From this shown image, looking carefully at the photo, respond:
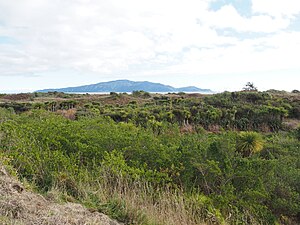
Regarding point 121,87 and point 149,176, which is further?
point 121,87

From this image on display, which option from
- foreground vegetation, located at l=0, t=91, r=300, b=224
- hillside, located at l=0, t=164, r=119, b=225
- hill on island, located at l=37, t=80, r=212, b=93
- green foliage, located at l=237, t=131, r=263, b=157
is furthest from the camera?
hill on island, located at l=37, t=80, r=212, b=93

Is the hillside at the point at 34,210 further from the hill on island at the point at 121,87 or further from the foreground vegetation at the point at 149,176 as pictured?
the hill on island at the point at 121,87

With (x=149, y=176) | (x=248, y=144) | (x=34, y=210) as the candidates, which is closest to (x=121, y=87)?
(x=248, y=144)

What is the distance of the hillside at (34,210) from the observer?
3.14 meters

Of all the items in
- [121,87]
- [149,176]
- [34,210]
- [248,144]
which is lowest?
[248,144]

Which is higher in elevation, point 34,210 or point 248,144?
point 34,210

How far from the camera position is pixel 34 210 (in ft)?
11.1

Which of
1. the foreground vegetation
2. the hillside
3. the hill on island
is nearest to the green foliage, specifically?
the foreground vegetation

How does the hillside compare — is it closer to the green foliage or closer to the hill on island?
the green foliage

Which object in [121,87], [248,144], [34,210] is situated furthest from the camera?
[121,87]

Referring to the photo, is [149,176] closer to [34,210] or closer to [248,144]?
[34,210]

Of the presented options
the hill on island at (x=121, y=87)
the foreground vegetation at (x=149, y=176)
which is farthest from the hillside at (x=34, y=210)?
the hill on island at (x=121, y=87)

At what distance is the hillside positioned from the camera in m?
3.14

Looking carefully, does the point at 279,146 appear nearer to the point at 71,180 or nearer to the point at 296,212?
the point at 296,212
